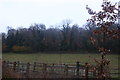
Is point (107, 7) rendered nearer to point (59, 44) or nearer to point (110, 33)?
point (110, 33)

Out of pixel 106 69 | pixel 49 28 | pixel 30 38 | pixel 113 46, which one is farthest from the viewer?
pixel 49 28

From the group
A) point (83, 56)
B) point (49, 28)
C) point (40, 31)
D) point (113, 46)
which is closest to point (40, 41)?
point (40, 31)

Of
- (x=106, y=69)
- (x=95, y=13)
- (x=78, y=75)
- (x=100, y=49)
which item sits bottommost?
(x=78, y=75)

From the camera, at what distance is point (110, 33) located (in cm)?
606

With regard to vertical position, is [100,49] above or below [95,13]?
below

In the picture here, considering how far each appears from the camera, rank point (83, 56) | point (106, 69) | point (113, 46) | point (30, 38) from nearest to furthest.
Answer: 1. point (106, 69)
2. point (113, 46)
3. point (83, 56)
4. point (30, 38)

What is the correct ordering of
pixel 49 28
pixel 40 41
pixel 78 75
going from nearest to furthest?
1. pixel 78 75
2. pixel 40 41
3. pixel 49 28

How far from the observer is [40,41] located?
73125 millimetres

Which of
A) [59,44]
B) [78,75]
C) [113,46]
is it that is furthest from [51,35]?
[113,46]

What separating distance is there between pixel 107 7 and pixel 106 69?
121 centimetres

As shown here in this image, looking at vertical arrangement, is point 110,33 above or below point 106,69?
above

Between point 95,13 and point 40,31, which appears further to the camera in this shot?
point 40,31

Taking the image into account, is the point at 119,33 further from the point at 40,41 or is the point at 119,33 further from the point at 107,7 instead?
the point at 40,41

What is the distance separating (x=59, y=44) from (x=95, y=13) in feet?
205
